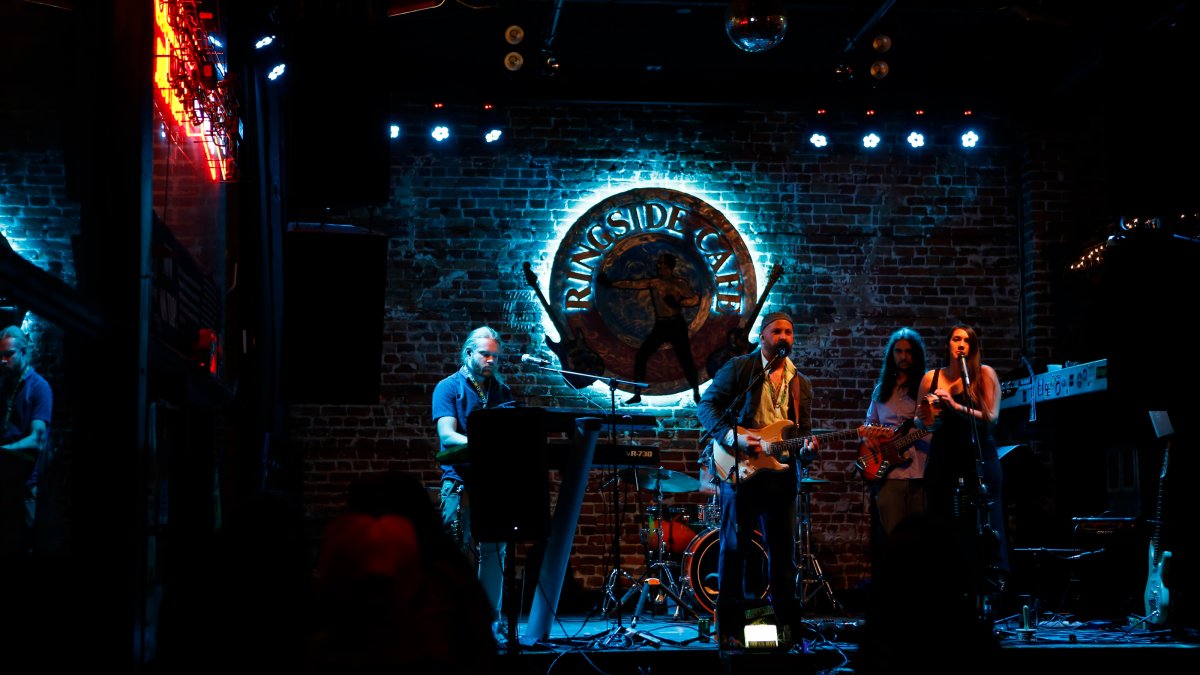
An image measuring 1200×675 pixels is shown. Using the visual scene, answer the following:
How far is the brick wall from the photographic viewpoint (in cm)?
912

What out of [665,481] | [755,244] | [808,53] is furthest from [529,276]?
[808,53]

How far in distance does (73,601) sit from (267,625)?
1.27m

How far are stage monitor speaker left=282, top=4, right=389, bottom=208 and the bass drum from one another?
10.9ft

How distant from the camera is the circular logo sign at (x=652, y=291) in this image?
930 cm

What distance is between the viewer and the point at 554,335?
30.6 feet

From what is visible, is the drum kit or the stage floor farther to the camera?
the drum kit

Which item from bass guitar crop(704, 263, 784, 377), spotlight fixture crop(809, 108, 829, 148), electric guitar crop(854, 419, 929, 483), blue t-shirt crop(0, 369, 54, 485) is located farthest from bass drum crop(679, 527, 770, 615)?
blue t-shirt crop(0, 369, 54, 485)

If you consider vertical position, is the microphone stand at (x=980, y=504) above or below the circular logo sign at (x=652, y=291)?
below

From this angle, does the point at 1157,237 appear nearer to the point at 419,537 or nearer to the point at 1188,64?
the point at 1188,64

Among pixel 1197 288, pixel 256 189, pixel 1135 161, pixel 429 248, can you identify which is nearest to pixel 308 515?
pixel 429 248

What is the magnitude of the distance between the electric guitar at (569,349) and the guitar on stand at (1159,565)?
4109mm

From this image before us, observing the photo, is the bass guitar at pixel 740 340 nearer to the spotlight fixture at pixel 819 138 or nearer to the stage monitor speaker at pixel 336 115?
the spotlight fixture at pixel 819 138

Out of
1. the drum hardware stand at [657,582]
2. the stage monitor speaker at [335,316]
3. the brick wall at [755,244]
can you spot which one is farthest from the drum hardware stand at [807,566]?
the stage monitor speaker at [335,316]

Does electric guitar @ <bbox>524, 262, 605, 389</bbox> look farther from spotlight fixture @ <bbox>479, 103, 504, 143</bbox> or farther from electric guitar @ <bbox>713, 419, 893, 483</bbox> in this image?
electric guitar @ <bbox>713, 419, 893, 483</bbox>
